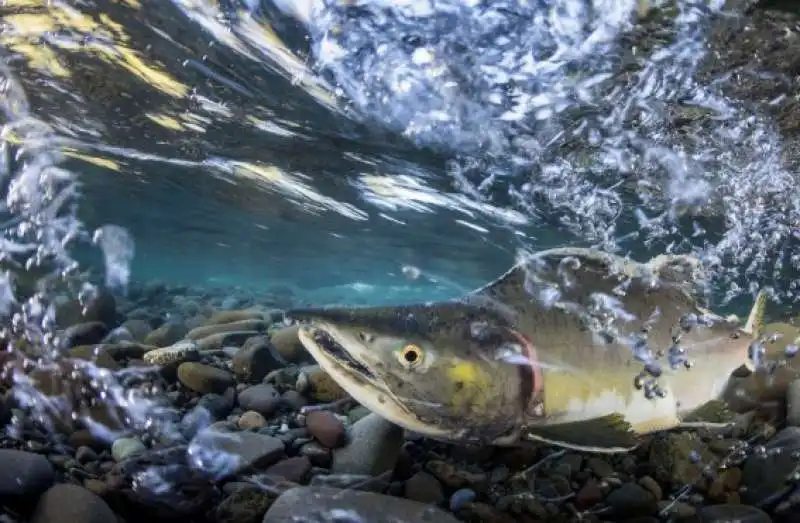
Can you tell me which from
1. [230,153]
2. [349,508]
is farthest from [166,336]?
[230,153]

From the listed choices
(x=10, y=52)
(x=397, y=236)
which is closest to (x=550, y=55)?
(x=397, y=236)

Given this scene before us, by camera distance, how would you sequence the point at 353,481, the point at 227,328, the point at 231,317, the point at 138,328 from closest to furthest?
1. the point at 353,481
2. the point at 227,328
3. the point at 138,328
4. the point at 231,317

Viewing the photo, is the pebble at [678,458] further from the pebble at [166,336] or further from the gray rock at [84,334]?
the gray rock at [84,334]

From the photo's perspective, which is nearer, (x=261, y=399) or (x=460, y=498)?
(x=460, y=498)

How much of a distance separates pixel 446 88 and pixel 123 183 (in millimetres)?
6247

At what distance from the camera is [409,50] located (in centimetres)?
418

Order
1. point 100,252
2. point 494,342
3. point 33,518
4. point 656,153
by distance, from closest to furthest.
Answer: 1. point 33,518
2. point 494,342
3. point 656,153
4. point 100,252

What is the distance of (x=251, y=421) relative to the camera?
8.71 ft

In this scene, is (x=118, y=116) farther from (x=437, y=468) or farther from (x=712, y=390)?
(x=712, y=390)

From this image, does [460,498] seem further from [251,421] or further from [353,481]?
[251,421]

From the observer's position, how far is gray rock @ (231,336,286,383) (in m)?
3.03

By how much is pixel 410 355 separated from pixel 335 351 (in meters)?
0.31

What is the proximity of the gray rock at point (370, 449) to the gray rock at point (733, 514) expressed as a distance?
56.1 inches

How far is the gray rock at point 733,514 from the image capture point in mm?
2414
